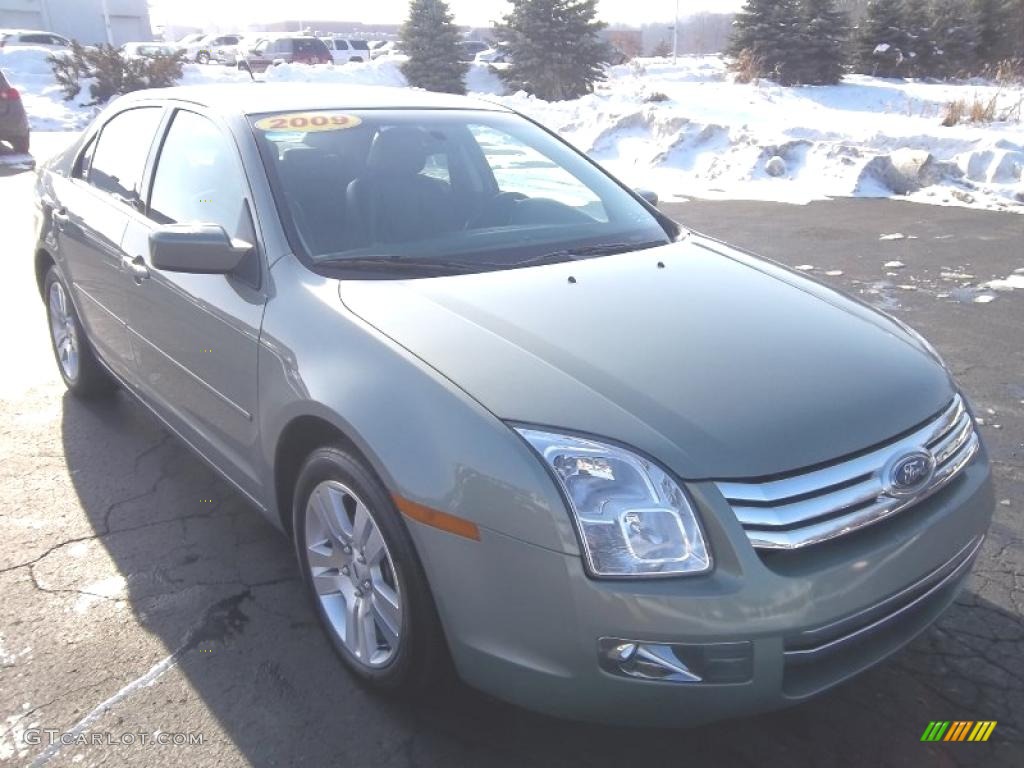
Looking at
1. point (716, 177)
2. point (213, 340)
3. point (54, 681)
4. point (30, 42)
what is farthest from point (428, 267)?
point (30, 42)

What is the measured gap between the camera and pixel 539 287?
277 cm

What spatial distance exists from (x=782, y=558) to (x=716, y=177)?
10712mm

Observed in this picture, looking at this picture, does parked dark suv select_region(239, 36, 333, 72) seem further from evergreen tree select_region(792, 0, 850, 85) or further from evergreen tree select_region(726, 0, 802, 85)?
evergreen tree select_region(792, 0, 850, 85)

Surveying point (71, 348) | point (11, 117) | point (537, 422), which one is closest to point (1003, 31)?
point (11, 117)

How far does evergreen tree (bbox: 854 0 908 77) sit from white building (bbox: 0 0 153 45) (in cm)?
3591

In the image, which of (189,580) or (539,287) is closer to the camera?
(539,287)

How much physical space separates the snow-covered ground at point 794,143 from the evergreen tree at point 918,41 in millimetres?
3879

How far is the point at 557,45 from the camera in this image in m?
21.9

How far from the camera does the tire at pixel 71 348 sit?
4.56 m

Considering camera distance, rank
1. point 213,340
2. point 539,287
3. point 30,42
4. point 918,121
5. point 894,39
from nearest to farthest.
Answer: point 539,287
point 213,340
point 918,121
point 894,39
point 30,42

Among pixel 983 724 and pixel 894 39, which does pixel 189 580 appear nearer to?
pixel 983 724

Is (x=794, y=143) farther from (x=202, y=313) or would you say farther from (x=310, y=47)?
(x=310, y=47)

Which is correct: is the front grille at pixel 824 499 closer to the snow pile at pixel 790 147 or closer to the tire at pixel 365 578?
the tire at pixel 365 578

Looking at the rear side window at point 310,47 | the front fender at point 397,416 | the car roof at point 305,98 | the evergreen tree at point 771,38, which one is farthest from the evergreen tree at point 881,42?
the front fender at point 397,416
